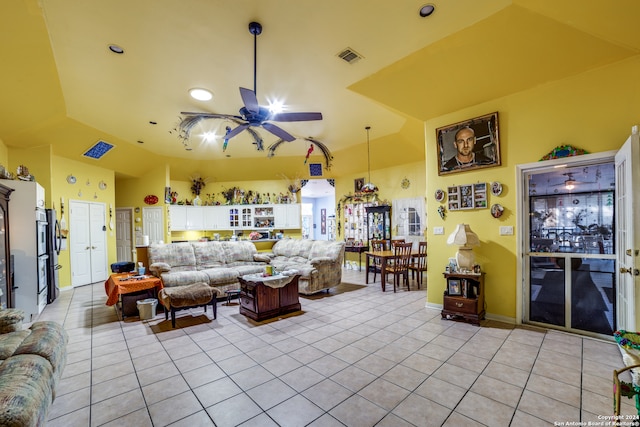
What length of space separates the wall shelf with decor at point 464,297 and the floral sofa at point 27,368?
390 centimetres

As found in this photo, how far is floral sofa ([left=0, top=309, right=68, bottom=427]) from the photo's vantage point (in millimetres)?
1328

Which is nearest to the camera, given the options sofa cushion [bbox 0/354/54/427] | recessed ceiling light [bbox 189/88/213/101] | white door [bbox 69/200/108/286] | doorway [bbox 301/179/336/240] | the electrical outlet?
sofa cushion [bbox 0/354/54/427]

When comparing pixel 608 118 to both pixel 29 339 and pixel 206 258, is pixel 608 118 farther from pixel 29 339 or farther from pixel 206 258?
pixel 206 258

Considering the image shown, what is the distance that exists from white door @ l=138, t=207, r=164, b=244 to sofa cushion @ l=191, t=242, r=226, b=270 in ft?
8.52

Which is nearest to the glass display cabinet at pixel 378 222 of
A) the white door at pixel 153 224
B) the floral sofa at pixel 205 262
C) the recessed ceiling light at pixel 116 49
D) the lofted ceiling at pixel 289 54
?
the lofted ceiling at pixel 289 54

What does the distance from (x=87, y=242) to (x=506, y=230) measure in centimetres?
843

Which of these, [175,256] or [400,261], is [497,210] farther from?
[175,256]

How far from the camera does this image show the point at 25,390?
147 cm

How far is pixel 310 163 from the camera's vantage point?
8.05m

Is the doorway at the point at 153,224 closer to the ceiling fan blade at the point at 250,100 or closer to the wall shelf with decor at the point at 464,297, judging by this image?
the ceiling fan blade at the point at 250,100

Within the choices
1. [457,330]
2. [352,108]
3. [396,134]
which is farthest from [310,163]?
[457,330]

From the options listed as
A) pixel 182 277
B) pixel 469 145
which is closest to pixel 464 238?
pixel 469 145

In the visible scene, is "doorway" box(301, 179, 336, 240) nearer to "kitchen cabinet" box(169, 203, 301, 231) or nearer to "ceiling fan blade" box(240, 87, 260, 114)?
"kitchen cabinet" box(169, 203, 301, 231)

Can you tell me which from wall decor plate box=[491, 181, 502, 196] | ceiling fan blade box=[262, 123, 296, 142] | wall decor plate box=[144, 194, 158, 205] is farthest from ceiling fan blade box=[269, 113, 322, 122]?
wall decor plate box=[144, 194, 158, 205]
